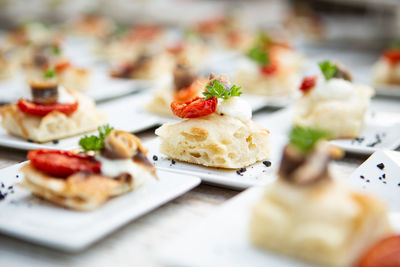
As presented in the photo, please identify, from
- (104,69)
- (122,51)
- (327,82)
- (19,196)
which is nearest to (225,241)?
(19,196)

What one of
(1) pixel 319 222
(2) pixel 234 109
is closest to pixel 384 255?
(1) pixel 319 222

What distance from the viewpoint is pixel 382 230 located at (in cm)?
248

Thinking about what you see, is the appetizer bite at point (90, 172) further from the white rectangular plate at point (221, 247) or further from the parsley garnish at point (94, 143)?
the white rectangular plate at point (221, 247)

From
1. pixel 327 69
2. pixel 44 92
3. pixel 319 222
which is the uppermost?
pixel 327 69

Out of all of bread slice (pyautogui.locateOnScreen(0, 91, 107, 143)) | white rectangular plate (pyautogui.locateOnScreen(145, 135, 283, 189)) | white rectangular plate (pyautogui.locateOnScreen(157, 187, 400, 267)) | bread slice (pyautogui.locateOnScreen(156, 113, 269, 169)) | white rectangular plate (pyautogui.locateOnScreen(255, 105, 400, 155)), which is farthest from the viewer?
bread slice (pyautogui.locateOnScreen(0, 91, 107, 143))

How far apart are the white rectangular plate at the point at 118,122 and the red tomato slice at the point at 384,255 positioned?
106 inches

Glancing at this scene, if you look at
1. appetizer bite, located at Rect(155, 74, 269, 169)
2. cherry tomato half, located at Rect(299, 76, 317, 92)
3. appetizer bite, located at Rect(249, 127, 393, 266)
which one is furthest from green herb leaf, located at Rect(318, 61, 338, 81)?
appetizer bite, located at Rect(249, 127, 393, 266)

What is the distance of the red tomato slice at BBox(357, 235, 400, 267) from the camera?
224 centimetres

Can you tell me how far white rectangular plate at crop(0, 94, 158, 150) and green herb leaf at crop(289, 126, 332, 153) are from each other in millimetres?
2366

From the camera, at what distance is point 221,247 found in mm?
2494

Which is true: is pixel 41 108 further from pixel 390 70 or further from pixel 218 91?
pixel 390 70

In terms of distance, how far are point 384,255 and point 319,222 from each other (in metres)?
0.30

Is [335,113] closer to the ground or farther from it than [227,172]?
farther from it

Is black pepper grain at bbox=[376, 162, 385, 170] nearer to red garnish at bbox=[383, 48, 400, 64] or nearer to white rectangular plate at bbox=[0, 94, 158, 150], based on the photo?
white rectangular plate at bbox=[0, 94, 158, 150]
